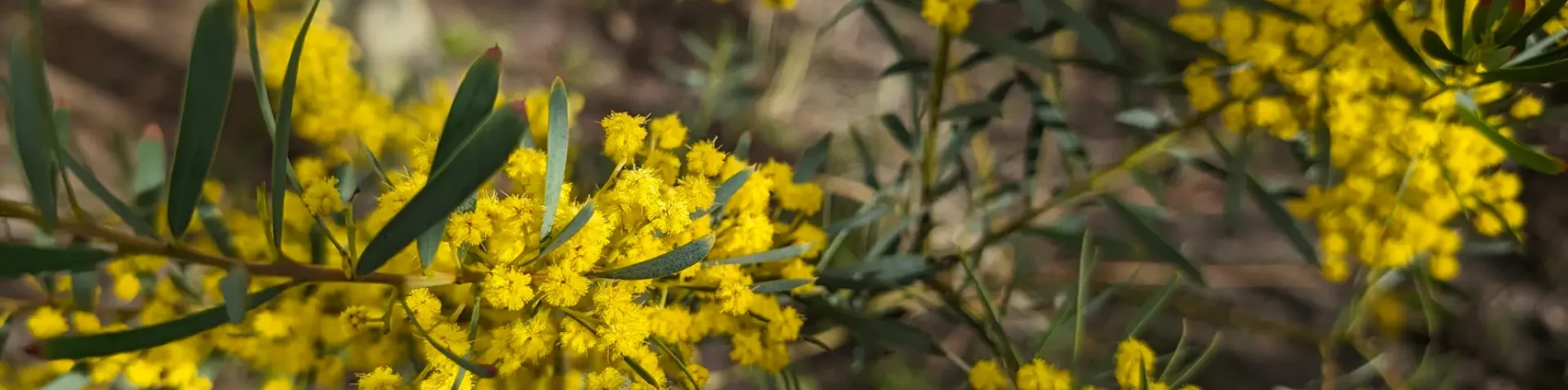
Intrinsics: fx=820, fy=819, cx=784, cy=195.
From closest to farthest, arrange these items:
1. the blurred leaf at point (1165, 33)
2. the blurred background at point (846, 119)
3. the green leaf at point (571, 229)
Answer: the green leaf at point (571, 229)
the blurred leaf at point (1165, 33)
the blurred background at point (846, 119)

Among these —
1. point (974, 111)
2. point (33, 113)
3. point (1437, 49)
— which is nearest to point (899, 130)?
point (974, 111)

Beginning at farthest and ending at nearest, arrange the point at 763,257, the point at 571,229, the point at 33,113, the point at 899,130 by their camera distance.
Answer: the point at 899,130 → the point at 763,257 → the point at 571,229 → the point at 33,113

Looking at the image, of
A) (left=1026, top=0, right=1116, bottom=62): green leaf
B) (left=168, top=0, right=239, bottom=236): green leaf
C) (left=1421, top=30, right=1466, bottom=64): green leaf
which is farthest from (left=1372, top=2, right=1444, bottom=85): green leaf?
(left=168, top=0, right=239, bottom=236): green leaf

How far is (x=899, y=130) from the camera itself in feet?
3.19

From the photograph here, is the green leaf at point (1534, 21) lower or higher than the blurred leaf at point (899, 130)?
higher

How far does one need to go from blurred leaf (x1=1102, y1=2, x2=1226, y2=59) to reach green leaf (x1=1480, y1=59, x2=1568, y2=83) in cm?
25

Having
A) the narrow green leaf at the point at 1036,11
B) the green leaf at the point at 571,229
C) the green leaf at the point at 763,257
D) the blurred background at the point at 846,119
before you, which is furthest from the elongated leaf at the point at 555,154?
the blurred background at the point at 846,119

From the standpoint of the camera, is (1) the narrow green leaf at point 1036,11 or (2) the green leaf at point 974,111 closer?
(1) the narrow green leaf at point 1036,11

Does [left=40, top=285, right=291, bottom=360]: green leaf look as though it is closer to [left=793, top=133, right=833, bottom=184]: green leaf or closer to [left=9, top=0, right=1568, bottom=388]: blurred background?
[left=793, top=133, right=833, bottom=184]: green leaf

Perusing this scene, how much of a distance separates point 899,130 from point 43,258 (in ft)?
2.51

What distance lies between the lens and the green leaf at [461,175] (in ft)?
1.21

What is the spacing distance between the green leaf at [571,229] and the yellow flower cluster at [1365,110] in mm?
597

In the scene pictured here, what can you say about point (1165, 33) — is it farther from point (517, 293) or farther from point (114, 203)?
point (114, 203)

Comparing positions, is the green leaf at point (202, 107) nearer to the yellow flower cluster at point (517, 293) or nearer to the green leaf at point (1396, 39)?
the yellow flower cluster at point (517, 293)
